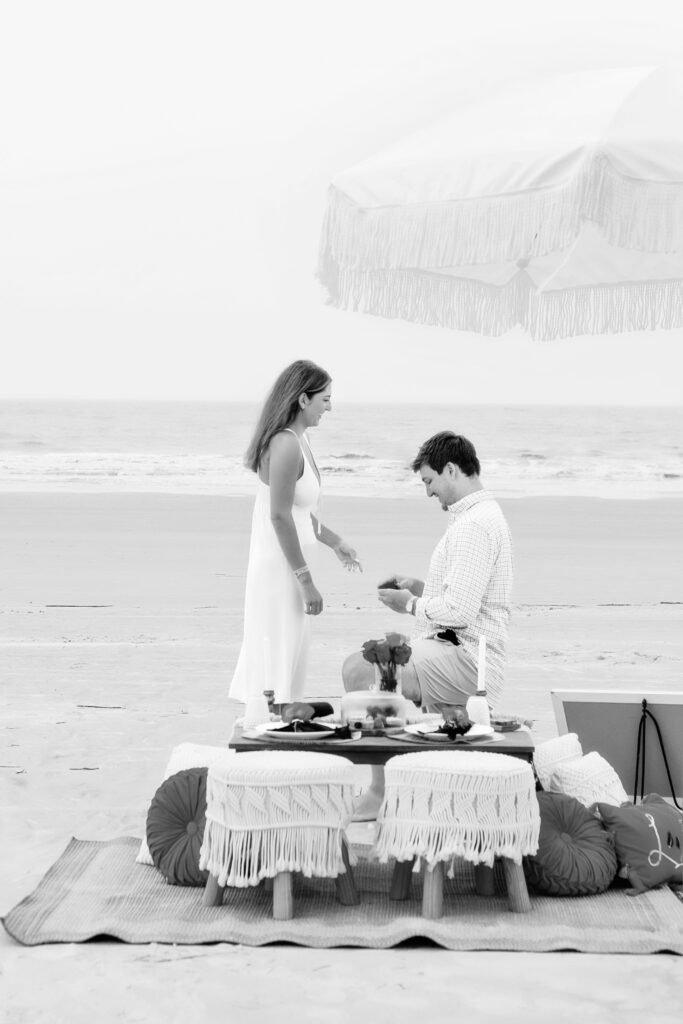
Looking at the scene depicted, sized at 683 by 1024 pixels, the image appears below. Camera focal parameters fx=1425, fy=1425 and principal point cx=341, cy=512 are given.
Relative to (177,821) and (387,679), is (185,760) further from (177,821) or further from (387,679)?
(387,679)

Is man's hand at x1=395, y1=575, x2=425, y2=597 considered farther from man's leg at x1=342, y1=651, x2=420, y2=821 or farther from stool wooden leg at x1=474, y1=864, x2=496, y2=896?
stool wooden leg at x1=474, y1=864, x2=496, y2=896

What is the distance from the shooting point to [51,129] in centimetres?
4628

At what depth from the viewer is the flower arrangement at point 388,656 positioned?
3.86m

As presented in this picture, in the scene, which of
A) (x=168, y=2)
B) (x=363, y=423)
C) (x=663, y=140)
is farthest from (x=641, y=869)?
(x=168, y=2)

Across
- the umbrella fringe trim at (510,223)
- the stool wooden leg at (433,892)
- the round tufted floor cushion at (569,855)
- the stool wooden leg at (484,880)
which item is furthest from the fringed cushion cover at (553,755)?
the umbrella fringe trim at (510,223)

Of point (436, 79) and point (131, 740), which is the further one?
point (436, 79)

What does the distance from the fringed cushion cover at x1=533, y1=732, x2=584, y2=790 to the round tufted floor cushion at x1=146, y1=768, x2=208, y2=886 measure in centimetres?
94

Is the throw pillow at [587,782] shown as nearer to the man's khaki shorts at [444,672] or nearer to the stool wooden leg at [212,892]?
the man's khaki shorts at [444,672]

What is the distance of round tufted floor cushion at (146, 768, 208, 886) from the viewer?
3674 mm

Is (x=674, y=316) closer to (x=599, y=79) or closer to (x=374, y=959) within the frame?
(x=599, y=79)

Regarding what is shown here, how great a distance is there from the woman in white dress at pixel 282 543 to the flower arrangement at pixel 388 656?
1.78 ft

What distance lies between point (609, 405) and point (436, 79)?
11376 mm

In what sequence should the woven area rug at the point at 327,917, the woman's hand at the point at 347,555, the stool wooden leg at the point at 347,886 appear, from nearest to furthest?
the woven area rug at the point at 327,917, the stool wooden leg at the point at 347,886, the woman's hand at the point at 347,555

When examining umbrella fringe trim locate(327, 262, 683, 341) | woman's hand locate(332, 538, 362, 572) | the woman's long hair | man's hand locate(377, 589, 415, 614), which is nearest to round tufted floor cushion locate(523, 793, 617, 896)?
man's hand locate(377, 589, 415, 614)
